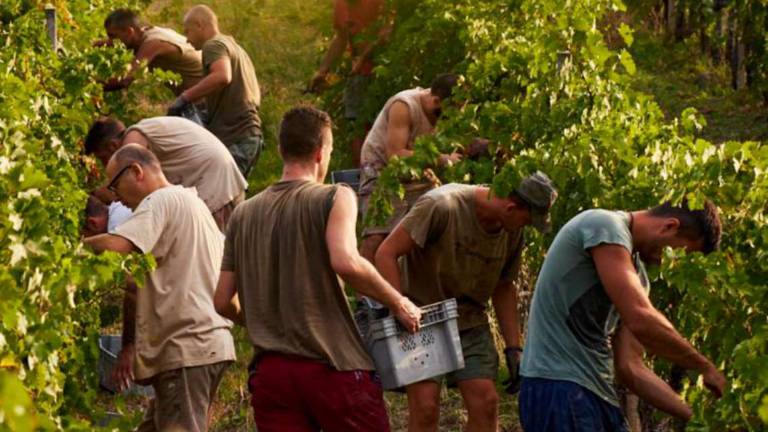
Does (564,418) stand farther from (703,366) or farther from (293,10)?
(293,10)

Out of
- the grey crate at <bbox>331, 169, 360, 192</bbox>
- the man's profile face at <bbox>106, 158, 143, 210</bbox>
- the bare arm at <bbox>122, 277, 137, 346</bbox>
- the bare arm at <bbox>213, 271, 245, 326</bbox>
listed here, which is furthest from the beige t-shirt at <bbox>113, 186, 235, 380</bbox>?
the grey crate at <bbox>331, 169, 360, 192</bbox>

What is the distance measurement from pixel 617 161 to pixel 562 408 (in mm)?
1363

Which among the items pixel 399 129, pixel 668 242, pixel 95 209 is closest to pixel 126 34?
pixel 399 129

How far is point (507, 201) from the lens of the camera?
23.7ft

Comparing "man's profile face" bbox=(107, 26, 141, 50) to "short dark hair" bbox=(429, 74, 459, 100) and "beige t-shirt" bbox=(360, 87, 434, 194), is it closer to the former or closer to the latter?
"beige t-shirt" bbox=(360, 87, 434, 194)

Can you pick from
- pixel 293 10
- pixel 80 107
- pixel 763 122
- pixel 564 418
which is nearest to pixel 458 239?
pixel 564 418

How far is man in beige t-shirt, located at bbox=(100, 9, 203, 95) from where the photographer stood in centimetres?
1127

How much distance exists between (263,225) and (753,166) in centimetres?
168

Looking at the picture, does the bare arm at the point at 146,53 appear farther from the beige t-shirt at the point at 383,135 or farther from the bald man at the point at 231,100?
the beige t-shirt at the point at 383,135

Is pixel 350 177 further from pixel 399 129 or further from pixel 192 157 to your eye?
pixel 192 157

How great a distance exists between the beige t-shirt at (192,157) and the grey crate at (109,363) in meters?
0.89

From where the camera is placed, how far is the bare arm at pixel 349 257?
20.2 feet

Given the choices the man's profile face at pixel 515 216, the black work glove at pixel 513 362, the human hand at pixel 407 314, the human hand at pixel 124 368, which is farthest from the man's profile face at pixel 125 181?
the black work glove at pixel 513 362

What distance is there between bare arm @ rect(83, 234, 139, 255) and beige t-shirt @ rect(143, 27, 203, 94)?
4.75 metres
